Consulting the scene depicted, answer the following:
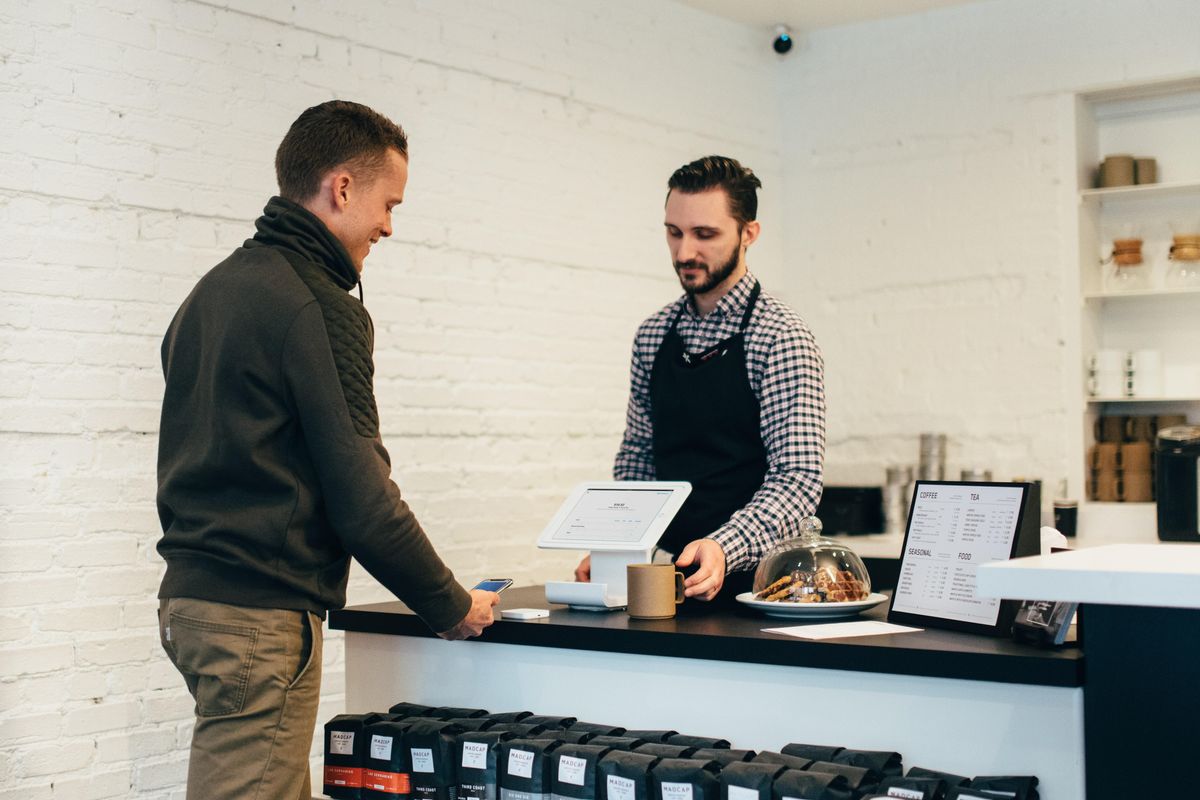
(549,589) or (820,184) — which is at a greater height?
(820,184)

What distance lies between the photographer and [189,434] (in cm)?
190

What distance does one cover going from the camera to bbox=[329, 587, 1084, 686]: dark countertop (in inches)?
64.6

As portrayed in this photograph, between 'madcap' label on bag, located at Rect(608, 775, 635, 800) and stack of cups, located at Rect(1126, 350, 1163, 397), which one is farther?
stack of cups, located at Rect(1126, 350, 1163, 397)

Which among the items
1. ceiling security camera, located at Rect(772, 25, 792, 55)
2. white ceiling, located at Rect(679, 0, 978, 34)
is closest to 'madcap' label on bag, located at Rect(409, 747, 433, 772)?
white ceiling, located at Rect(679, 0, 978, 34)

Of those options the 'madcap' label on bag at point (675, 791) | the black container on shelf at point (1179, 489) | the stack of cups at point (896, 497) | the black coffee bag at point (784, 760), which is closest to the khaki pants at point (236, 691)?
the 'madcap' label on bag at point (675, 791)

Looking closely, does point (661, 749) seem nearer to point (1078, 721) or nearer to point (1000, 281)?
point (1078, 721)

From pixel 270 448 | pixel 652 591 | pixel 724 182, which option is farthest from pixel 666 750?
pixel 724 182

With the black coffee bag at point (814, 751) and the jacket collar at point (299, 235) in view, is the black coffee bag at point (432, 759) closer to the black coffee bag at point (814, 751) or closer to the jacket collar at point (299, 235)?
the black coffee bag at point (814, 751)

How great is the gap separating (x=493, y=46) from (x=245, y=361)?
258 centimetres

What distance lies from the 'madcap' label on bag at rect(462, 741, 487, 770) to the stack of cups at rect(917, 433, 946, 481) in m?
3.27

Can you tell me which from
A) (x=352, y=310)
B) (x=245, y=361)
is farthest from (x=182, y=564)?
(x=352, y=310)

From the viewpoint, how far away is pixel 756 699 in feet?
6.21

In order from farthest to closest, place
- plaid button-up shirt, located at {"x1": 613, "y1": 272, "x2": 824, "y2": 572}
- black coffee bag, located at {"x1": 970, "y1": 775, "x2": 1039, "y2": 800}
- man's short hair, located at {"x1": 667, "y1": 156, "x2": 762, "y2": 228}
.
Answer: man's short hair, located at {"x1": 667, "y1": 156, "x2": 762, "y2": 228} → plaid button-up shirt, located at {"x1": 613, "y1": 272, "x2": 824, "y2": 572} → black coffee bag, located at {"x1": 970, "y1": 775, "x2": 1039, "y2": 800}

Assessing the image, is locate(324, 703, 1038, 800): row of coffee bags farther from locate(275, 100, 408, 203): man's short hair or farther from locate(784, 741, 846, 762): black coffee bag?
locate(275, 100, 408, 203): man's short hair
